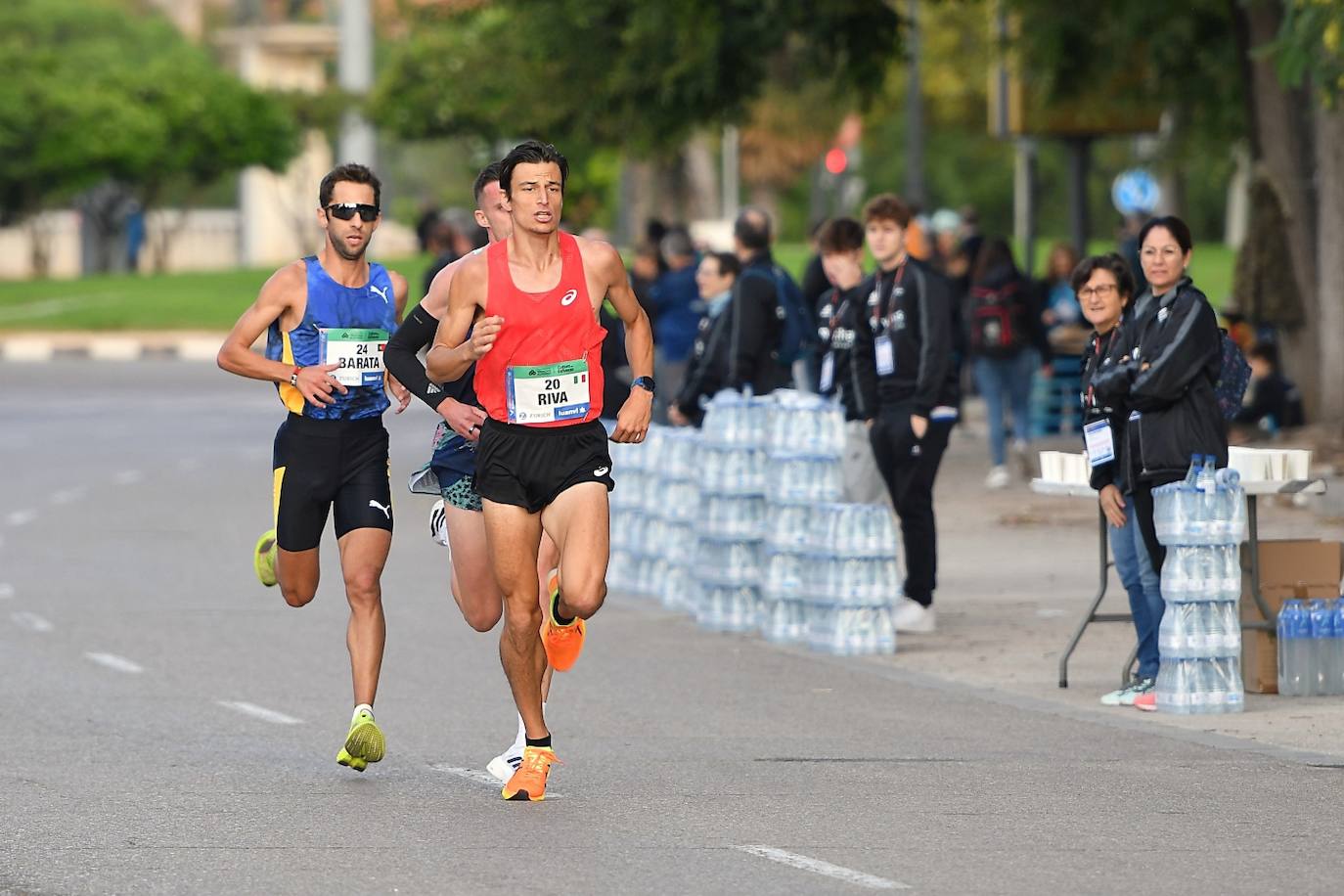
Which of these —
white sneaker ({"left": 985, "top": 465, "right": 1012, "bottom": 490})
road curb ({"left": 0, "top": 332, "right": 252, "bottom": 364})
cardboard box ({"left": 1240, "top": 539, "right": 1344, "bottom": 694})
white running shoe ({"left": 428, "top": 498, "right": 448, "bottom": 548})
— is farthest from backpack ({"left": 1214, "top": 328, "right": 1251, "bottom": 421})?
road curb ({"left": 0, "top": 332, "right": 252, "bottom": 364})

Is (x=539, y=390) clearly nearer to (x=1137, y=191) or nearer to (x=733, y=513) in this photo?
(x=733, y=513)

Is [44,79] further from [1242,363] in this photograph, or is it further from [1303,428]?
[1242,363]

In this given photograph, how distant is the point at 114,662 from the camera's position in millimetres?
12453

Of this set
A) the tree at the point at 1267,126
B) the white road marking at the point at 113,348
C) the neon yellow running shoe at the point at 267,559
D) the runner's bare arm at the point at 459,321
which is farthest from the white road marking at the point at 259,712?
the white road marking at the point at 113,348

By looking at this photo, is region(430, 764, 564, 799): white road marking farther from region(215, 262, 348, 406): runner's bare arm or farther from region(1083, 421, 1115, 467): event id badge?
region(1083, 421, 1115, 467): event id badge

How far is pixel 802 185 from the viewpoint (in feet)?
328

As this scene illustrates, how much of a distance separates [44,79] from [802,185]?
41637 millimetres

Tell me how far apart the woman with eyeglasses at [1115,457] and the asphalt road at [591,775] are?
47 cm

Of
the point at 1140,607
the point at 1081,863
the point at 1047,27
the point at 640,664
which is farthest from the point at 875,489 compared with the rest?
the point at 1047,27

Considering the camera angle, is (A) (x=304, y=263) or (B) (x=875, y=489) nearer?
(A) (x=304, y=263)

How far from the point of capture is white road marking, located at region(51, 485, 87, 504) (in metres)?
21.0

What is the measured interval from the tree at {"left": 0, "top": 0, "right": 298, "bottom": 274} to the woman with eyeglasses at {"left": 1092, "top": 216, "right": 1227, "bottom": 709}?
167 feet

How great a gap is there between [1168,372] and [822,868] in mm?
3506

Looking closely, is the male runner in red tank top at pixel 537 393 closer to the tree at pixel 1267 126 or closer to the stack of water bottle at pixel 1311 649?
the stack of water bottle at pixel 1311 649
